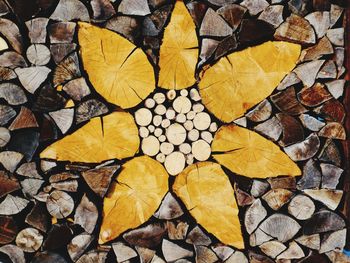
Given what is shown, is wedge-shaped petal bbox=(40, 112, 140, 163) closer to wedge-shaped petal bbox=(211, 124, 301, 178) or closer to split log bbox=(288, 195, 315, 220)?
wedge-shaped petal bbox=(211, 124, 301, 178)

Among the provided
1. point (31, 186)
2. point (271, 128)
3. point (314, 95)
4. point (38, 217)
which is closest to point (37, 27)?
point (31, 186)

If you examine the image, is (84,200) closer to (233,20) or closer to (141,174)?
(141,174)

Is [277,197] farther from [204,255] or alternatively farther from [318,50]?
[318,50]

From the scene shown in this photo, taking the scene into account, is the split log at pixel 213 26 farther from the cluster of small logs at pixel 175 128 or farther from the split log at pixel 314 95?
the split log at pixel 314 95

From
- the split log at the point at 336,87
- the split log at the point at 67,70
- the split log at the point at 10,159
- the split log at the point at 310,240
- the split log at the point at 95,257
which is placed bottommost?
the split log at the point at 95,257

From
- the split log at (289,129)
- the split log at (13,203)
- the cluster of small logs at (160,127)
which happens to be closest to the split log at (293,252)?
the cluster of small logs at (160,127)

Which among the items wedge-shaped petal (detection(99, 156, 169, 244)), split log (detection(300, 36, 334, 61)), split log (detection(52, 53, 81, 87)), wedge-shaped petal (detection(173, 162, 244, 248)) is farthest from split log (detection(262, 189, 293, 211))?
split log (detection(52, 53, 81, 87))
